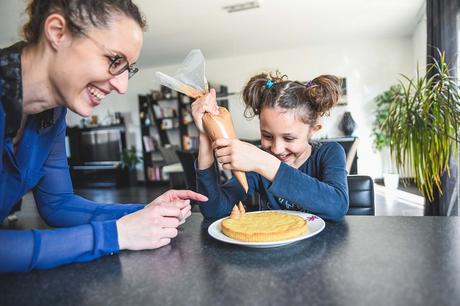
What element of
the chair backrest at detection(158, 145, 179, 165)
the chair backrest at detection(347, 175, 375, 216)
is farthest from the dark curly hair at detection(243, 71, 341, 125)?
the chair backrest at detection(158, 145, 179, 165)

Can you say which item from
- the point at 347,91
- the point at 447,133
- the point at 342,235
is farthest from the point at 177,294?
the point at 347,91

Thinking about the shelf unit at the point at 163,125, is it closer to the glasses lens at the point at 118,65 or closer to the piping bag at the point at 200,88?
the piping bag at the point at 200,88

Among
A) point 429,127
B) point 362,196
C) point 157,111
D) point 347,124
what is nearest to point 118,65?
point 362,196

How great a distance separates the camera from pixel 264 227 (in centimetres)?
76

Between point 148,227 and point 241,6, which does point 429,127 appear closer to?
point 148,227

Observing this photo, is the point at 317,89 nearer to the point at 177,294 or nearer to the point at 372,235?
the point at 372,235

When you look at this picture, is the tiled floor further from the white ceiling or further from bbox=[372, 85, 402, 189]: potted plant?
the white ceiling

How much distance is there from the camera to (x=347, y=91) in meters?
6.18

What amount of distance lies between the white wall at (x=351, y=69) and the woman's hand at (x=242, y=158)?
526 cm

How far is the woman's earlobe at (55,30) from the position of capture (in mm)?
702

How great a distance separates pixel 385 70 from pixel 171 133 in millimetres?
4431

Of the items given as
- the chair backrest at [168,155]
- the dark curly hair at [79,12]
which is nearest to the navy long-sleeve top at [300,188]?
the dark curly hair at [79,12]

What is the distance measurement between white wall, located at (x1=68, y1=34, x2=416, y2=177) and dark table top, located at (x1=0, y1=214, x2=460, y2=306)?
215 inches

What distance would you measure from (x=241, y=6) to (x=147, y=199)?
130 inches
